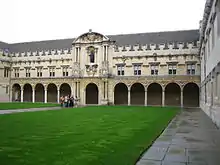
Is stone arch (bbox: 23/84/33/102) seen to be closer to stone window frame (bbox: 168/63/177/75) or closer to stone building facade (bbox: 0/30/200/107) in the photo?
stone building facade (bbox: 0/30/200/107)

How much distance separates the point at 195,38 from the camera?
43750mm

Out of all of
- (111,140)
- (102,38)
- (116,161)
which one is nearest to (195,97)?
(102,38)

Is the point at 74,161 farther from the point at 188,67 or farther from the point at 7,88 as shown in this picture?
the point at 7,88

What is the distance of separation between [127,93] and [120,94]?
4.47 ft

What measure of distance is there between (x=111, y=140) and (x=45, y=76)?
4357 centimetres

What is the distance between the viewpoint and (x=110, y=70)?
4694 cm

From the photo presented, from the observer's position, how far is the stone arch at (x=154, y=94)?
4428cm

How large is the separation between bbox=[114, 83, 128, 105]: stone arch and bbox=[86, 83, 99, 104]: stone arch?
369 cm

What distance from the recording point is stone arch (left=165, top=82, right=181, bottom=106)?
43.3m

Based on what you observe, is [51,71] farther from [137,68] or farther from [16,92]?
[137,68]

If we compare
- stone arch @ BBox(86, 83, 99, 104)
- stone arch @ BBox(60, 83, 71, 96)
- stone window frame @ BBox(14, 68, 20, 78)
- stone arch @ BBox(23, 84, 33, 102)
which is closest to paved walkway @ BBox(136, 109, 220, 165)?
stone arch @ BBox(86, 83, 99, 104)

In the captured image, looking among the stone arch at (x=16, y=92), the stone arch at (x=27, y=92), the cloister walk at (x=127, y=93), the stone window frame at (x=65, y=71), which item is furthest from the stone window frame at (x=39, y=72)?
the stone arch at (x=16, y=92)

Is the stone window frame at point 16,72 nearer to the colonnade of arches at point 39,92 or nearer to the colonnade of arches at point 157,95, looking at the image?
the colonnade of arches at point 39,92

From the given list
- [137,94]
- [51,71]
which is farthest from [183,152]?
[51,71]
